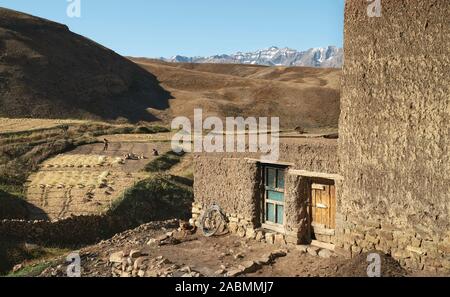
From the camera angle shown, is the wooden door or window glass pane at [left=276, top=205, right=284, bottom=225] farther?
window glass pane at [left=276, top=205, right=284, bottom=225]

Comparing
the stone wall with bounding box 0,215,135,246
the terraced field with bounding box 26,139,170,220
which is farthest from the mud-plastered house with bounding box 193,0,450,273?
the terraced field with bounding box 26,139,170,220

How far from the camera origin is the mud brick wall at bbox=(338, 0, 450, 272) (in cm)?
823

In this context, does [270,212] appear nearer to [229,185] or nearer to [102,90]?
[229,185]

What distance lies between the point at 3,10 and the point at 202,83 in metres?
31.8

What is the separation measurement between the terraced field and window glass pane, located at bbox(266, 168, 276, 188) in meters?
9.26

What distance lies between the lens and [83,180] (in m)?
23.2

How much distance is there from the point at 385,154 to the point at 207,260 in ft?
15.5

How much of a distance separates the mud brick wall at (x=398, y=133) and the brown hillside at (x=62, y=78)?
4454 centimetres

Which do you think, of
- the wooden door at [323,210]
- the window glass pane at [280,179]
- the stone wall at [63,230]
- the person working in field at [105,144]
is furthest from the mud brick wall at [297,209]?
the person working in field at [105,144]

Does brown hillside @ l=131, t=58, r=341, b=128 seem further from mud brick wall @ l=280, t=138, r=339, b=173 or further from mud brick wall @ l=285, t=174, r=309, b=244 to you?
mud brick wall @ l=285, t=174, r=309, b=244

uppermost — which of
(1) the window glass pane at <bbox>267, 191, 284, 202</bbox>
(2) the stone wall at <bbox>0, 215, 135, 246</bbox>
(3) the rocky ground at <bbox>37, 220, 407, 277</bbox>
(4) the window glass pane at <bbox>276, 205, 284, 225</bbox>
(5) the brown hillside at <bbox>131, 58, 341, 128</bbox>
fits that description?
(5) the brown hillside at <bbox>131, 58, 341, 128</bbox>

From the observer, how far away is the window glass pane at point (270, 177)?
12.0m

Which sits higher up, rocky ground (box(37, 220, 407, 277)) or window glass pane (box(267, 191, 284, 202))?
window glass pane (box(267, 191, 284, 202))
